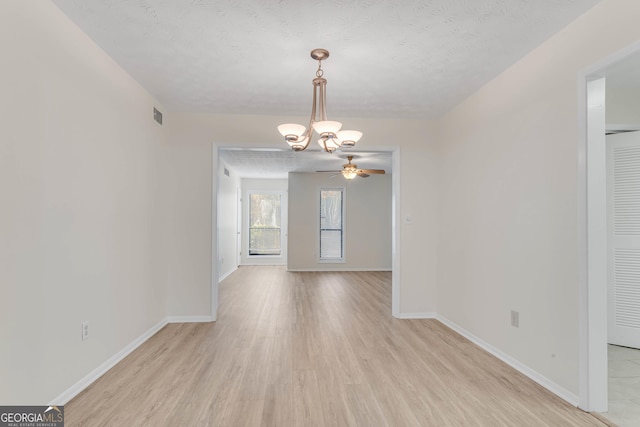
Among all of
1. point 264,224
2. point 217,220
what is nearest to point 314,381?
point 217,220

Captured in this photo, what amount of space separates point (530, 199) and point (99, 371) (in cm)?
352

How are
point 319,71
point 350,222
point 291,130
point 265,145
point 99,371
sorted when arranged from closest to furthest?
1. point 99,371
2. point 291,130
3. point 319,71
4. point 265,145
5. point 350,222

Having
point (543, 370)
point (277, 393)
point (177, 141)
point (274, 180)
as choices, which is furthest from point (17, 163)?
point (274, 180)

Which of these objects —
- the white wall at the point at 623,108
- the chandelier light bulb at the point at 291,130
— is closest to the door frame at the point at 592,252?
the white wall at the point at 623,108

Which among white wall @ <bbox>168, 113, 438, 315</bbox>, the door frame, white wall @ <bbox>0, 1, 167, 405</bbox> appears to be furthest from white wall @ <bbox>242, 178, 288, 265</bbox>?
the door frame

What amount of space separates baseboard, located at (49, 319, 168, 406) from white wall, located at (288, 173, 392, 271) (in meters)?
4.99

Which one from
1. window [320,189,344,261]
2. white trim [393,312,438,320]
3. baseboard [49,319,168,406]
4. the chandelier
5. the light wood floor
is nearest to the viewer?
the light wood floor

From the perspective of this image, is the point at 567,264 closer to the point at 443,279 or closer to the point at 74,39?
the point at 443,279

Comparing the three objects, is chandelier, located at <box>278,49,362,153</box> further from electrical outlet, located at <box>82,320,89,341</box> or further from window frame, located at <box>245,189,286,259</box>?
window frame, located at <box>245,189,286,259</box>

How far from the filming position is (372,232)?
8.41 m

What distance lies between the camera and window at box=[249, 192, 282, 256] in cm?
934

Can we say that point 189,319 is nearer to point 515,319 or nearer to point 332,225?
point 515,319

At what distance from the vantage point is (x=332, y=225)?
8.48 m

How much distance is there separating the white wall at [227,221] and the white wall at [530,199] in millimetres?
4553
